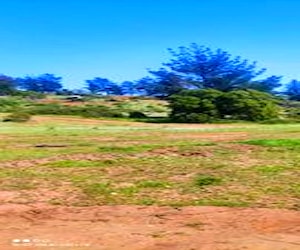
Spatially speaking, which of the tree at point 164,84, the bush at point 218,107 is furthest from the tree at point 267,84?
the bush at point 218,107

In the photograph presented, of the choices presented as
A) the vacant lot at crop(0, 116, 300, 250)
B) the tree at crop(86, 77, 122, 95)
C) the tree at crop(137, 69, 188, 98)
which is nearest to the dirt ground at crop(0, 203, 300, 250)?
the vacant lot at crop(0, 116, 300, 250)

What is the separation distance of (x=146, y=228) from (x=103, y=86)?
315 ft

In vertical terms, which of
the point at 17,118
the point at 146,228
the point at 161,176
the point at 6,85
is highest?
the point at 6,85

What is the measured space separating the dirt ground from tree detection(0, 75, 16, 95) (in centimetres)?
6668

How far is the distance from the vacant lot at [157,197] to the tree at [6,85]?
60.5 meters

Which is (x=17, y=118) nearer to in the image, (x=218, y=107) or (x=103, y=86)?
(x=218, y=107)

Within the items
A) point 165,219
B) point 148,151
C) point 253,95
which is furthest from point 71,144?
point 253,95

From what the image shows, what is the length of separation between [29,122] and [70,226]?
25.8 metres

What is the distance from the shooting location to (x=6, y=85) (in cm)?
7688

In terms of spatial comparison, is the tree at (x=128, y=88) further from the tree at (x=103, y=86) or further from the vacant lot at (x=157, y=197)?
the vacant lot at (x=157, y=197)

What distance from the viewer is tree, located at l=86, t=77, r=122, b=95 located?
100m

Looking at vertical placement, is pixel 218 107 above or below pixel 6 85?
below

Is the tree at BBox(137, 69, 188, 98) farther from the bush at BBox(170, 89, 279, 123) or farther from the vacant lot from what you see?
the vacant lot

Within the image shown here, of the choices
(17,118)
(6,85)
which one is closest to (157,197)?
(17,118)
